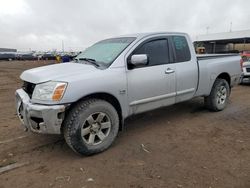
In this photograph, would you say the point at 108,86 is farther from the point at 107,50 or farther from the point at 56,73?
the point at 107,50

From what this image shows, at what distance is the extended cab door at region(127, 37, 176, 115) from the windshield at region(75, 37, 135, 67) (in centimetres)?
25

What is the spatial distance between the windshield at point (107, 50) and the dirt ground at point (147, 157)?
1.44 m

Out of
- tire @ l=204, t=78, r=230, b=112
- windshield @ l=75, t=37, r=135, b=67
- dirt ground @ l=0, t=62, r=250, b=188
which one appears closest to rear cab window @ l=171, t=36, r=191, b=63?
windshield @ l=75, t=37, r=135, b=67

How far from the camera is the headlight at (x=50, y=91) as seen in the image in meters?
3.38

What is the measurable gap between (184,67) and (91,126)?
A: 7.67 feet

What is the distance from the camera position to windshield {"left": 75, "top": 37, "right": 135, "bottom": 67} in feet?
13.7

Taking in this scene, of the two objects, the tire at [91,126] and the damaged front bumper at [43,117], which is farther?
the tire at [91,126]

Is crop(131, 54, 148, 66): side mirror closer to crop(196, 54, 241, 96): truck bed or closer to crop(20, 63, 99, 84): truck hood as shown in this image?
crop(20, 63, 99, 84): truck hood

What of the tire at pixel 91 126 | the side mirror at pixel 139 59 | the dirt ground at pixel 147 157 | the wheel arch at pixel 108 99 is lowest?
the dirt ground at pixel 147 157

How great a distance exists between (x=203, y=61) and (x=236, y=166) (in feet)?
8.85

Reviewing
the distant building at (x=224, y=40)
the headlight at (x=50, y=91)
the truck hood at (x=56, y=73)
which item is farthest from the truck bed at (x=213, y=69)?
the distant building at (x=224, y=40)

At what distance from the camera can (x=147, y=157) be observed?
3.69 m

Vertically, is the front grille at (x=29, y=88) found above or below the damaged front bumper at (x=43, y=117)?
above

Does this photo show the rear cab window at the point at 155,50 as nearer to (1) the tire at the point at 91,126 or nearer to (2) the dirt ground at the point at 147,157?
(1) the tire at the point at 91,126
